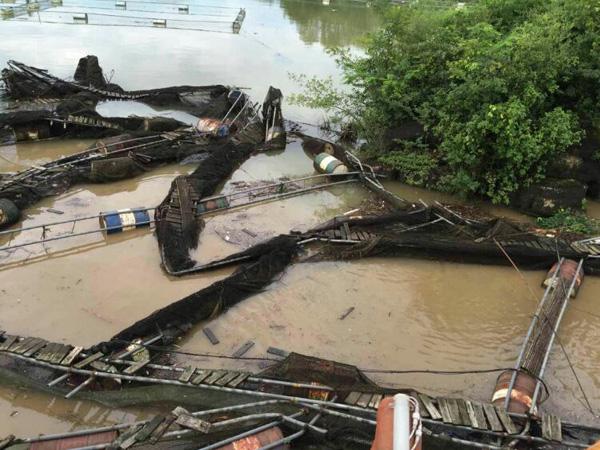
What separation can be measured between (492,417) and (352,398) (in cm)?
197

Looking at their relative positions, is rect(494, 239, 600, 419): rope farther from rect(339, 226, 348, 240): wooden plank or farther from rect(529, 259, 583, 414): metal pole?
rect(339, 226, 348, 240): wooden plank

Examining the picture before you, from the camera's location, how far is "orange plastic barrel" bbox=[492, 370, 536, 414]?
719cm

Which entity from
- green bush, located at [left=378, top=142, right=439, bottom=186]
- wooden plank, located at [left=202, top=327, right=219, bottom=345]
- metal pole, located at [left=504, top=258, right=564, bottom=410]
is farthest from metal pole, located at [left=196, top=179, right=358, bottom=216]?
metal pole, located at [left=504, top=258, right=564, bottom=410]

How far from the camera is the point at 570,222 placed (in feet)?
41.6

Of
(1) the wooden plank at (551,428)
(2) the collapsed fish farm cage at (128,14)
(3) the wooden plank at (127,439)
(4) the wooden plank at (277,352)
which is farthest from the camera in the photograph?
(2) the collapsed fish farm cage at (128,14)

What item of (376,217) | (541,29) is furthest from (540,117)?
(376,217)

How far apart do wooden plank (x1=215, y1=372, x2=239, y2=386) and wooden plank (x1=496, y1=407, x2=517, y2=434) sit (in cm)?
388

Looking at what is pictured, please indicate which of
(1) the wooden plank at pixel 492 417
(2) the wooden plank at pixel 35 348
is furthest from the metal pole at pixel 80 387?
(1) the wooden plank at pixel 492 417

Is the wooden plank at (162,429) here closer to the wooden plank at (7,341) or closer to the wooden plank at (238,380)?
the wooden plank at (238,380)

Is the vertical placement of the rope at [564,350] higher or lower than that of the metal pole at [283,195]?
lower

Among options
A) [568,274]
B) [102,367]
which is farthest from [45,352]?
[568,274]

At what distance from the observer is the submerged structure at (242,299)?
21.0 ft

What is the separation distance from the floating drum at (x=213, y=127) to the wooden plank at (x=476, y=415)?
41.8 ft

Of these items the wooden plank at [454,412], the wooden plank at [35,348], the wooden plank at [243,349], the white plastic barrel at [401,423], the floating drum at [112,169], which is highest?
the white plastic barrel at [401,423]
